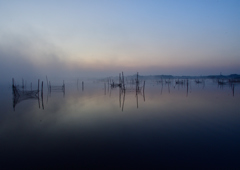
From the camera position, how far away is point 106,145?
13.0ft

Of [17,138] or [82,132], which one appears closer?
[17,138]

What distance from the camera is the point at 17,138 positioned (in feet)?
14.9

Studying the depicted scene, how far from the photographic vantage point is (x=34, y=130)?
17.3ft

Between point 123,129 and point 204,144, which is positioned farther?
point 123,129

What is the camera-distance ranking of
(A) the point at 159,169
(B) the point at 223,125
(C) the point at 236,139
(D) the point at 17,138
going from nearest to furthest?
(A) the point at 159,169, (C) the point at 236,139, (D) the point at 17,138, (B) the point at 223,125

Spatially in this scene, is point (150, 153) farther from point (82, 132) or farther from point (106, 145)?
point (82, 132)

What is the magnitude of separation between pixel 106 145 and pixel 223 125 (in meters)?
4.90

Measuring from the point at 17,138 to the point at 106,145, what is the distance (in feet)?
10.1

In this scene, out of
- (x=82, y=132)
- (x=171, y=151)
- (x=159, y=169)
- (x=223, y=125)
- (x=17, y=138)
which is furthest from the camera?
(x=223, y=125)

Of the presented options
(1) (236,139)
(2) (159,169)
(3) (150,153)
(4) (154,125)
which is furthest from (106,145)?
(1) (236,139)

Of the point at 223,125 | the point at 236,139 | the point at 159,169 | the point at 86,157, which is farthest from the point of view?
→ the point at 223,125

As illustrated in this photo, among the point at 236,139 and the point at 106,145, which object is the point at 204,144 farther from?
the point at 106,145

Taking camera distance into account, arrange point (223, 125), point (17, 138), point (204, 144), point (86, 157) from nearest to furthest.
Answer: point (86, 157)
point (204, 144)
point (17, 138)
point (223, 125)

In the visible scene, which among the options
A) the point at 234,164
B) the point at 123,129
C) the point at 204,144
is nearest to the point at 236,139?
the point at 204,144
